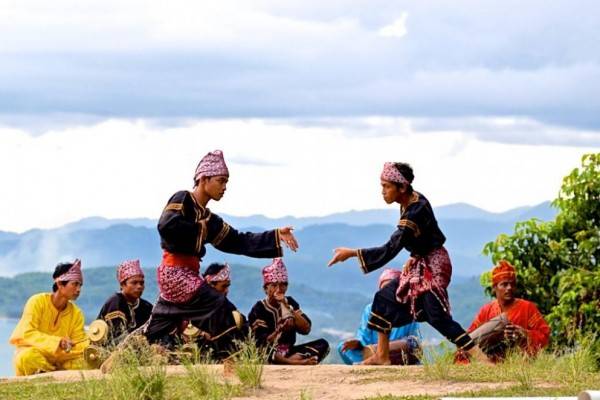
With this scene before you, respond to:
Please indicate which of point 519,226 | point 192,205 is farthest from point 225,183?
point 519,226

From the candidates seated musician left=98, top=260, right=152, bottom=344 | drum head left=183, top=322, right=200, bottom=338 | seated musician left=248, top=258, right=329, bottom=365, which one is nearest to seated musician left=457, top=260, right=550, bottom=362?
seated musician left=248, top=258, right=329, bottom=365

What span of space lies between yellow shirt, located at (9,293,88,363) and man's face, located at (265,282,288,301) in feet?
6.62

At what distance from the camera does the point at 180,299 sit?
45.3ft

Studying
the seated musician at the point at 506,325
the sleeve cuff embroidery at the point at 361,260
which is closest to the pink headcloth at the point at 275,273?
the sleeve cuff embroidery at the point at 361,260

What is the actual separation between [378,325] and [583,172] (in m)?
4.38

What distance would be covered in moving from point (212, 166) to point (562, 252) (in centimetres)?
641

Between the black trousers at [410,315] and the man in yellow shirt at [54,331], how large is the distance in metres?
3.15

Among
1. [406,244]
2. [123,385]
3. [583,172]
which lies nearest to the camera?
[123,385]

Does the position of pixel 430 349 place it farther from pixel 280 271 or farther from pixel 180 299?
pixel 280 271

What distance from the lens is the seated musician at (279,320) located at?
16250mm

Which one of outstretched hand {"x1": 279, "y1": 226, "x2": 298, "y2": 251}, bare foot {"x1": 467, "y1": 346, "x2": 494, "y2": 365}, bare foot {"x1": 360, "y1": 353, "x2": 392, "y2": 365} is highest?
outstretched hand {"x1": 279, "y1": 226, "x2": 298, "y2": 251}

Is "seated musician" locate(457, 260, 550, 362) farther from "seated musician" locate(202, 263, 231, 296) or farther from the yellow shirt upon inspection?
the yellow shirt

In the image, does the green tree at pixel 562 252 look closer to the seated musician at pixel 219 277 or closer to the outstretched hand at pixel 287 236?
the seated musician at pixel 219 277

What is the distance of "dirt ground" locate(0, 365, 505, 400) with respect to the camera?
40.1 ft
